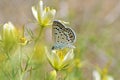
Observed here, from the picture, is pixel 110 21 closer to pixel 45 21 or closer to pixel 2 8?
pixel 2 8

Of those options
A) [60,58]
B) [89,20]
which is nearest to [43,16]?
[60,58]

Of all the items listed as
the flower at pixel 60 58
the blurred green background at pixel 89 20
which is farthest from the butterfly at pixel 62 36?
the blurred green background at pixel 89 20

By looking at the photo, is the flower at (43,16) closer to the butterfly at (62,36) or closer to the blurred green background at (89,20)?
the butterfly at (62,36)

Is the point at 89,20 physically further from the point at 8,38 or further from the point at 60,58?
the point at 8,38

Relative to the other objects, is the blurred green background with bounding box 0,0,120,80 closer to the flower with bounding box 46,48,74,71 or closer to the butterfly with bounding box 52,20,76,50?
the flower with bounding box 46,48,74,71

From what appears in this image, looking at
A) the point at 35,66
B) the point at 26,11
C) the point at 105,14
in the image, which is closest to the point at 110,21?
the point at 105,14

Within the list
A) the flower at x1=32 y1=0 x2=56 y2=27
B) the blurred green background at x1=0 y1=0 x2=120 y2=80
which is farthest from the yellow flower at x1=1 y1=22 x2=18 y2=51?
the blurred green background at x1=0 y1=0 x2=120 y2=80
